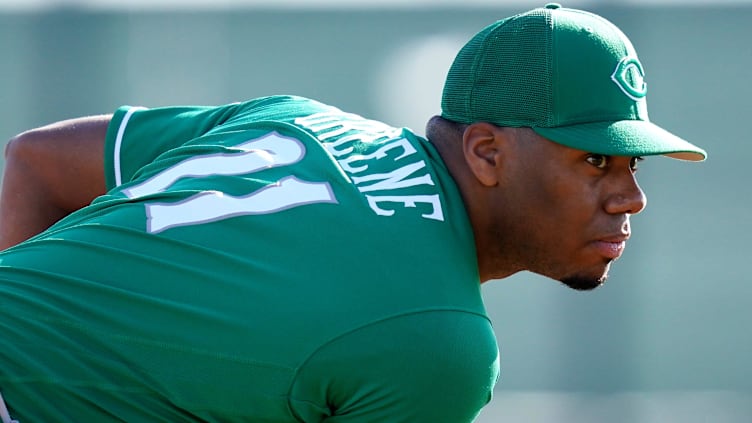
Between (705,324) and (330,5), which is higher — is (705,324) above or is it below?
below

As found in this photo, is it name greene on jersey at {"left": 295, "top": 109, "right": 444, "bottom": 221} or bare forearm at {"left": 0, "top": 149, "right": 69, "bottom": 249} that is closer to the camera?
name greene on jersey at {"left": 295, "top": 109, "right": 444, "bottom": 221}

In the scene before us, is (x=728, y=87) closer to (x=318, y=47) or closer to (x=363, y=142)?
(x=318, y=47)

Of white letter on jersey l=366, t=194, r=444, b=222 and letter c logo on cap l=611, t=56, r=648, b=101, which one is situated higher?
letter c logo on cap l=611, t=56, r=648, b=101

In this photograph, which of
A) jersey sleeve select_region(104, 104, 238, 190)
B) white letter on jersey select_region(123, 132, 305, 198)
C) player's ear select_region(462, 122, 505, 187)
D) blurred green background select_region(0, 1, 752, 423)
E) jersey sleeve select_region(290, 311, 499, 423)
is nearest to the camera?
jersey sleeve select_region(290, 311, 499, 423)

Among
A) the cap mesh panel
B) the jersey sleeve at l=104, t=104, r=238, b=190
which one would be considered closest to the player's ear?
the cap mesh panel

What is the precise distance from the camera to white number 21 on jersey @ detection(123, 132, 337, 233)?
92.7 inches

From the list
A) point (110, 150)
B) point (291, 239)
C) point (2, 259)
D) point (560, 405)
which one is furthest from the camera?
point (560, 405)

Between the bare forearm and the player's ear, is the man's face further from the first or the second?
the bare forearm

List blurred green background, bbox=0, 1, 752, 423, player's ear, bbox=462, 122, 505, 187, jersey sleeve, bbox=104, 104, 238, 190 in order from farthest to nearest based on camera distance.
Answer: blurred green background, bbox=0, 1, 752, 423
jersey sleeve, bbox=104, 104, 238, 190
player's ear, bbox=462, 122, 505, 187

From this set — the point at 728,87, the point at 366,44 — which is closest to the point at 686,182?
the point at 728,87

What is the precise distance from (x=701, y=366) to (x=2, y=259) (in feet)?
17.8

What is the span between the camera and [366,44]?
733 cm

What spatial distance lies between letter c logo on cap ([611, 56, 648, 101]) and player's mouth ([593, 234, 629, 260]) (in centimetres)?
31

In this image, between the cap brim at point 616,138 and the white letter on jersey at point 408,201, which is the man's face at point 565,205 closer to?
the cap brim at point 616,138
